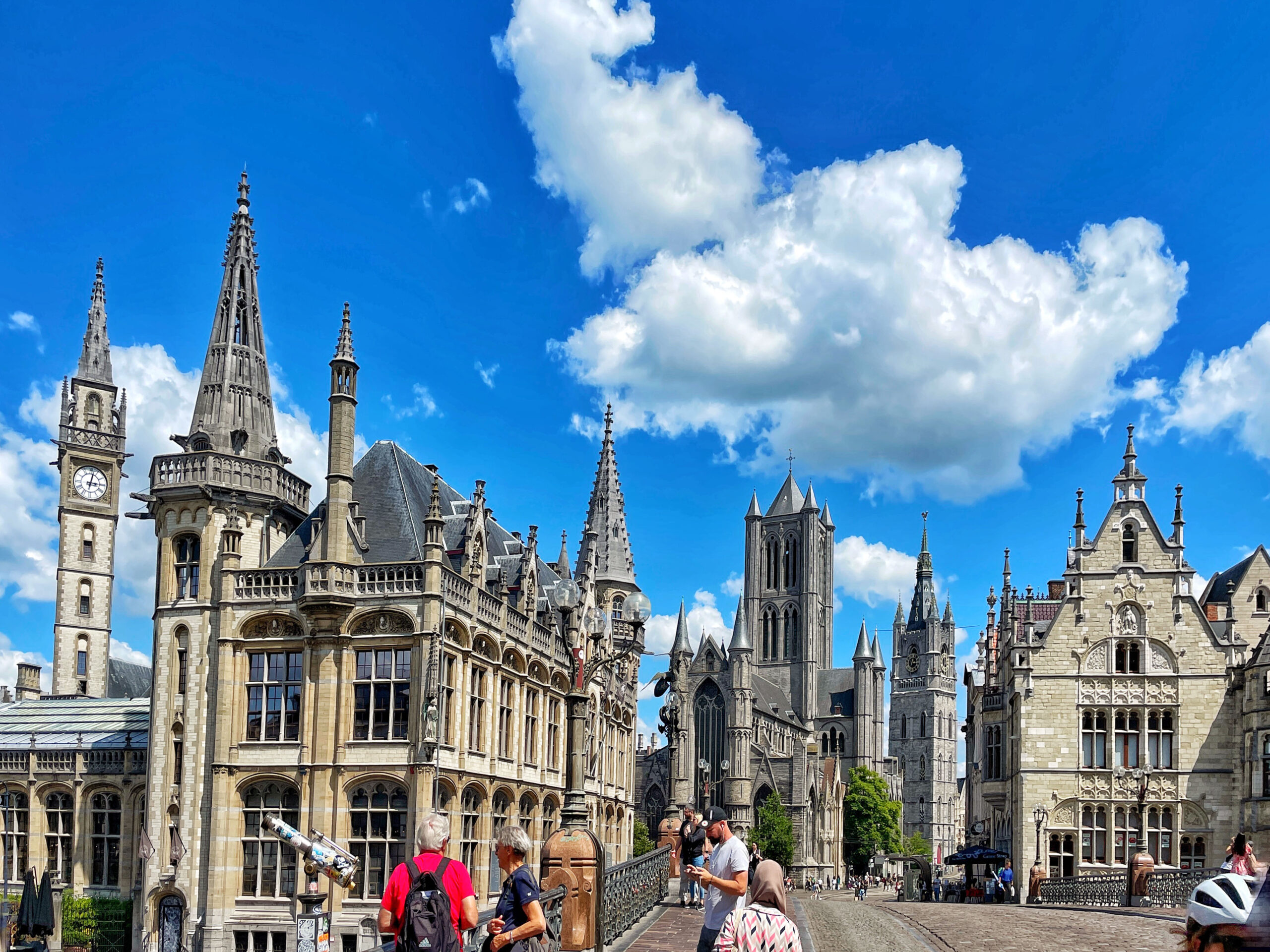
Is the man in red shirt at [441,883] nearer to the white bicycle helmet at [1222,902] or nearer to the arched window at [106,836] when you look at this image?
the white bicycle helmet at [1222,902]

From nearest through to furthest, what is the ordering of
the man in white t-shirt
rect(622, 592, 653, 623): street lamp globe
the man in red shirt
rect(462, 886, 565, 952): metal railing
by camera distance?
1. the man in red shirt
2. the man in white t-shirt
3. rect(462, 886, 565, 952): metal railing
4. rect(622, 592, 653, 623): street lamp globe

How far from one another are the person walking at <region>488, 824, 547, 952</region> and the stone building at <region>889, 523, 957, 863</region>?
14614cm

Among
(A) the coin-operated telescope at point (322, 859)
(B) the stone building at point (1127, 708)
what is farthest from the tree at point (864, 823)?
(A) the coin-operated telescope at point (322, 859)

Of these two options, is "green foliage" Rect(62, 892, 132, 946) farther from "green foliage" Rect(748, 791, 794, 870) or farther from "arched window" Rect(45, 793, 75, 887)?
"green foliage" Rect(748, 791, 794, 870)

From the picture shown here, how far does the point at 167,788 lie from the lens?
115 feet

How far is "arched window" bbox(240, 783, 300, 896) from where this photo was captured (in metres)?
32.3

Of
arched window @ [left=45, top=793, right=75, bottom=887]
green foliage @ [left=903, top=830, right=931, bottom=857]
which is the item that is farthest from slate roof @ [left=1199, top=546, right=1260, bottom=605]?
green foliage @ [left=903, top=830, right=931, bottom=857]

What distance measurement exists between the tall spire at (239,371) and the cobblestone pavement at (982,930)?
906 inches

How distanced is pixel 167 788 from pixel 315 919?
13.5m

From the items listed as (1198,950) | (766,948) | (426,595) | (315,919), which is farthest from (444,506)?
(1198,950)

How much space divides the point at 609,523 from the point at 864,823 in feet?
210

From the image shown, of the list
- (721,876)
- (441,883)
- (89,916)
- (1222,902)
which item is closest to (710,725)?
(89,916)

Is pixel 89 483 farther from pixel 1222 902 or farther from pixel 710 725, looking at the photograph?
pixel 1222 902

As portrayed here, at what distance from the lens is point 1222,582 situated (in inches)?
2078
